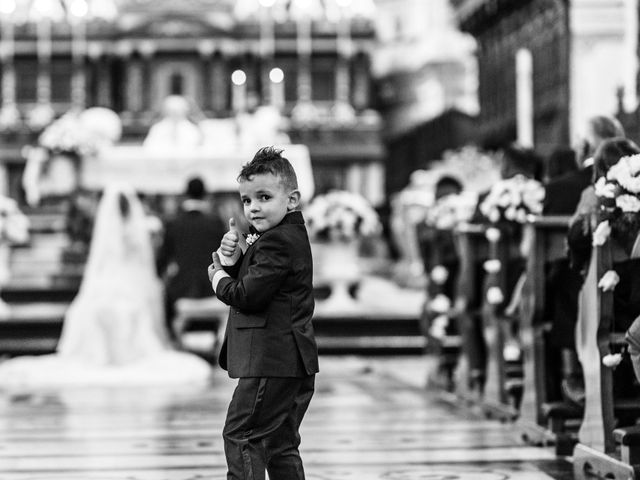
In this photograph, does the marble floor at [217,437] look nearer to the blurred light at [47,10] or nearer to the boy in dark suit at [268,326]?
the boy in dark suit at [268,326]

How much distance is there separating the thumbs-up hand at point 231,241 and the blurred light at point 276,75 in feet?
86.9

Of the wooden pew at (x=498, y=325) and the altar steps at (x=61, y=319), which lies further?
the altar steps at (x=61, y=319)

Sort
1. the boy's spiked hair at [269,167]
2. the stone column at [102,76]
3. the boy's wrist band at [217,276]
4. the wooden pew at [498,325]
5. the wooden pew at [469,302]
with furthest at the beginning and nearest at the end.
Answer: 1. the stone column at [102,76]
2. the wooden pew at [469,302]
3. the wooden pew at [498,325]
4. the boy's wrist band at [217,276]
5. the boy's spiked hair at [269,167]

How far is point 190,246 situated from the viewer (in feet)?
40.0

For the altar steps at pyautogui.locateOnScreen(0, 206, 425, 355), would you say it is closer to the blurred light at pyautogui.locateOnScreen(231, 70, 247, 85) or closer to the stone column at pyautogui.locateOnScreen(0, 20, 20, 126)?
the stone column at pyautogui.locateOnScreen(0, 20, 20, 126)

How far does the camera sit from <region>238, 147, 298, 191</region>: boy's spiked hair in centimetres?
437

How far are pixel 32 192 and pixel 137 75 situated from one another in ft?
46.5

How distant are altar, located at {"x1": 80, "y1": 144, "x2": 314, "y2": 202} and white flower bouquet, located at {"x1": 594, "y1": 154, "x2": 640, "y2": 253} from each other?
11.5 m

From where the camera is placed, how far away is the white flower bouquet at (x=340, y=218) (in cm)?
1507

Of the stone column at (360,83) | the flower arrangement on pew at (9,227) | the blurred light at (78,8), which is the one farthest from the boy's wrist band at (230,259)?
the stone column at (360,83)

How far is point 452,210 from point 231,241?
19.6ft

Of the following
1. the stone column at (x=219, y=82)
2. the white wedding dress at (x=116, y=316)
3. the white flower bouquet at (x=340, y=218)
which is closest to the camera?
the white wedding dress at (x=116, y=316)

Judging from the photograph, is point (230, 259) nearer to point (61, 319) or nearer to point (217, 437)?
point (217, 437)

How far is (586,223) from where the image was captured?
19.8 feet
